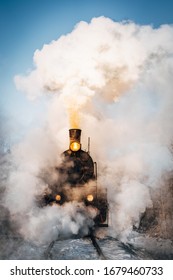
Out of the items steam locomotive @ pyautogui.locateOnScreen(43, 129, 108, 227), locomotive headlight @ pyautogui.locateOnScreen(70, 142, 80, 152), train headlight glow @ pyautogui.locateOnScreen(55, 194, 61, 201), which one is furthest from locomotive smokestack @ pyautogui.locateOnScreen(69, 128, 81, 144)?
train headlight glow @ pyautogui.locateOnScreen(55, 194, 61, 201)

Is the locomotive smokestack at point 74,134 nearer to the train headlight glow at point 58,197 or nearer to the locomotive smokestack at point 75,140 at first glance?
the locomotive smokestack at point 75,140

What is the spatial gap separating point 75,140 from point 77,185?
61.6 inches

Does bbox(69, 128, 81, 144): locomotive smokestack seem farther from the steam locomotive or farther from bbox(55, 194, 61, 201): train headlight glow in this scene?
bbox(55, 194, 61, 201): train headlight glow

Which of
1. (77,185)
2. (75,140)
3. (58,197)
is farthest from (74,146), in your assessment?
(58,197)

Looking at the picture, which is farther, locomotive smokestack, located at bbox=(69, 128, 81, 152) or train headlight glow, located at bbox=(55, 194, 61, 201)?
locomotive smokestack, located at bbox=(69, 128, 81, 152)

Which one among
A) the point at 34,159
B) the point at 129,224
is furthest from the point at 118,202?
the point at 34,159

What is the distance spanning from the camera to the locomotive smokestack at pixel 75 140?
28.0 ft

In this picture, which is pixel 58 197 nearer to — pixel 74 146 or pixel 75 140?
pixel 74 146

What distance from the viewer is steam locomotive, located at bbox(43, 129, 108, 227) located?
7895 mm

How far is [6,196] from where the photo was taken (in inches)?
315

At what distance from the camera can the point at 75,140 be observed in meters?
8.69

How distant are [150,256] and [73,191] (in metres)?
3.28
